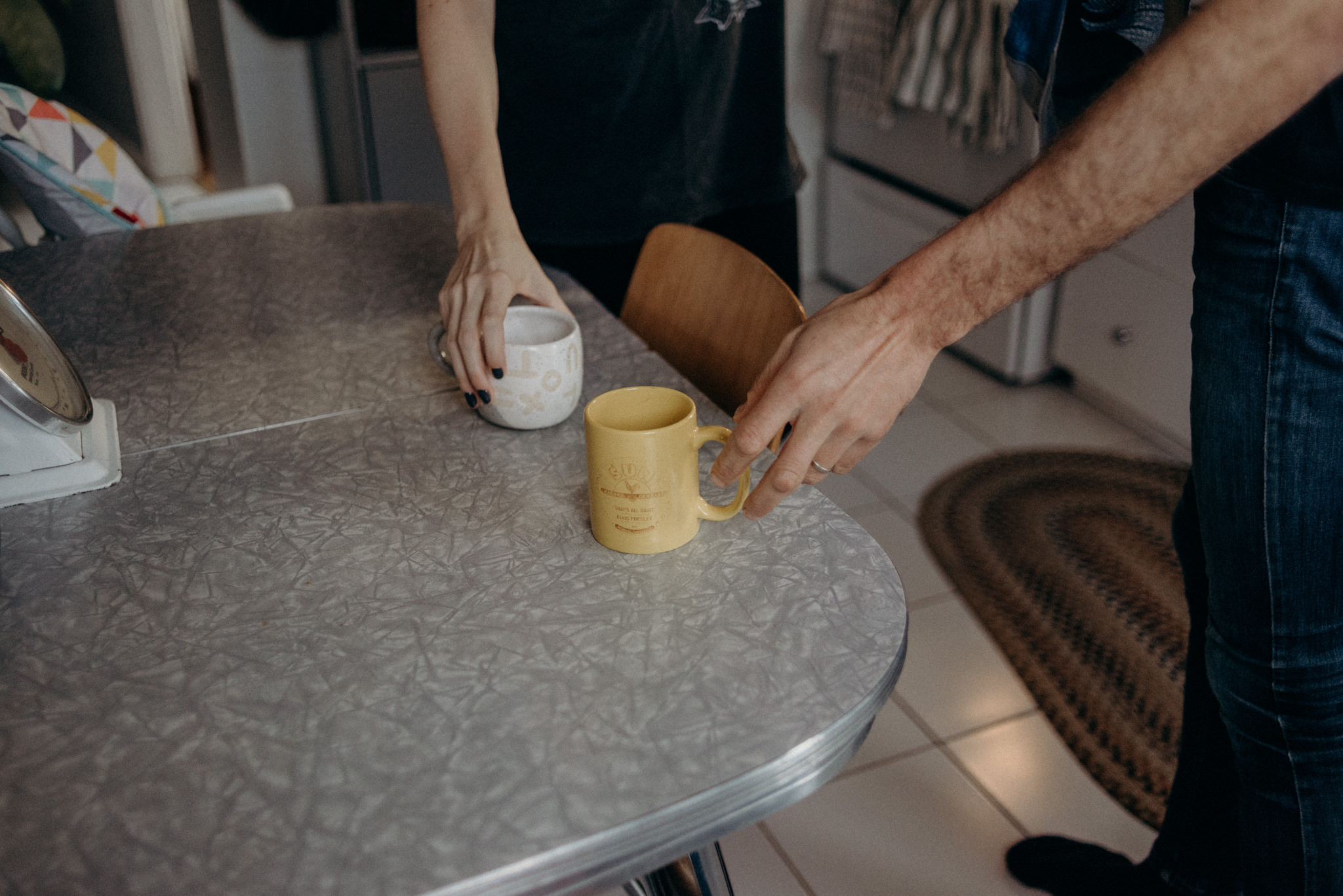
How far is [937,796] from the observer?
5.01ft

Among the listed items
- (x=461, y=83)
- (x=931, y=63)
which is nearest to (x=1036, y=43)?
(x=461, y=83)

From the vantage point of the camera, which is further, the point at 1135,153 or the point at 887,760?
the point at 887,760

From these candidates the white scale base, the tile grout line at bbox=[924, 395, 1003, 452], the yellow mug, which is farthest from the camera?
the tile grout line at bbox=[924, 395, 1003, 452]

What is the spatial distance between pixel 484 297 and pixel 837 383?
40 cm

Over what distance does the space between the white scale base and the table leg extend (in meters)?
0.54

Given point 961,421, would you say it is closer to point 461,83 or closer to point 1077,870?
point 1077,870

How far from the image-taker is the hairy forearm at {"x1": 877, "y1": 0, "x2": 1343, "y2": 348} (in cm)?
62

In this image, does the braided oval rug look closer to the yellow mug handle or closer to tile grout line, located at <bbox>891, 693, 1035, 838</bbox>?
tile grout line, located at <bbox>891, 693, 1035, 838</bbox>

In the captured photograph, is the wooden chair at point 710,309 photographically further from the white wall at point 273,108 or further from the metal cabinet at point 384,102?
the white wall at point 273,108

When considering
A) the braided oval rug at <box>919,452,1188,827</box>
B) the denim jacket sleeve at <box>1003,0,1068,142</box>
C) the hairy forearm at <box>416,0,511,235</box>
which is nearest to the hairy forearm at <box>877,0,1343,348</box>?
the denim jacket sleeve at <box>1003,0,1068,142</box>

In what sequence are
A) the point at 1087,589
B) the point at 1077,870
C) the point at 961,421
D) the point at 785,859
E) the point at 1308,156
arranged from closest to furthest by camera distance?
the point at 1308,156 → the point at 1077,870 → the point at 785,859 → the point at 1087,589 → the point at 961,421

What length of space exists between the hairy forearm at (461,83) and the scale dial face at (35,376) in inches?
17.2

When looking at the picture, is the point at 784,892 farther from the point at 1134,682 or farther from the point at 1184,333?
the point at 1184,333

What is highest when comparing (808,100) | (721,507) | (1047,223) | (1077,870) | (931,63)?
(1047,223)
